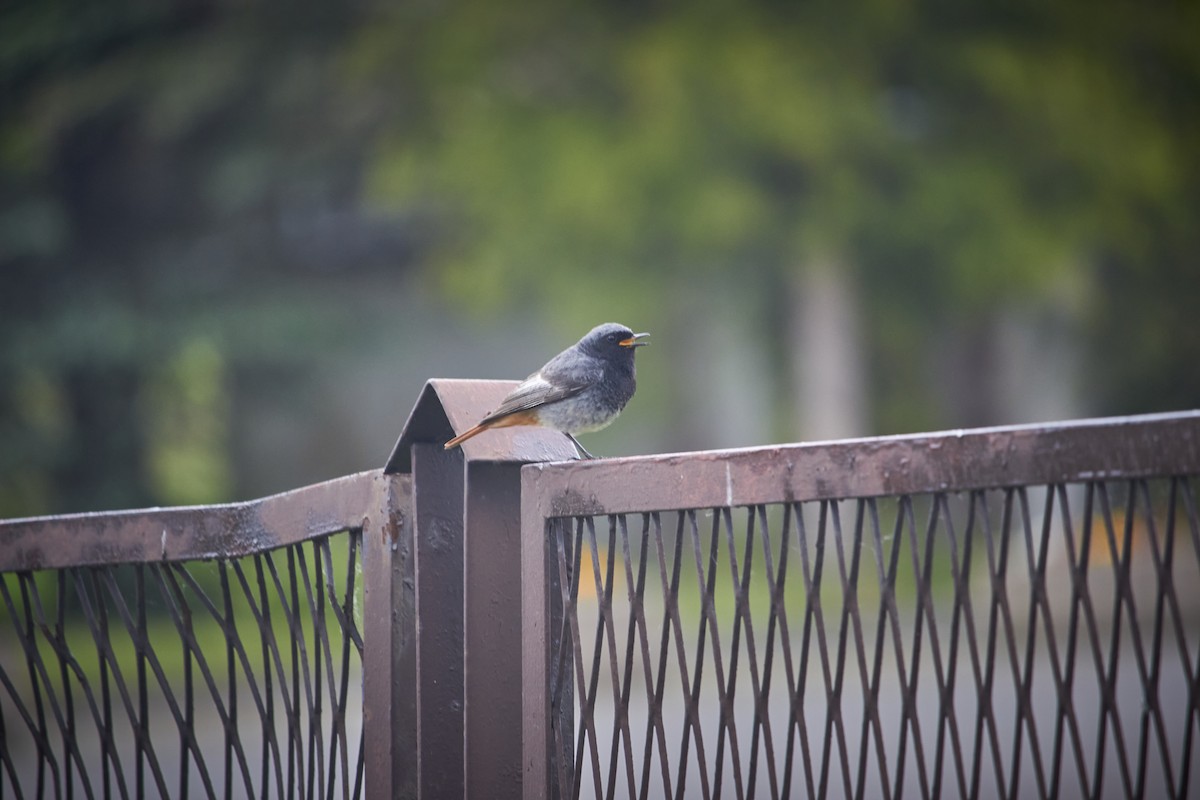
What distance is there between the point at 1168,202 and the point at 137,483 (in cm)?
1203

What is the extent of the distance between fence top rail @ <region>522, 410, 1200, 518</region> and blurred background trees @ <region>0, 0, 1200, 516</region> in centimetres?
1291

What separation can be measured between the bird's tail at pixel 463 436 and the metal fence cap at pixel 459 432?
10 mm

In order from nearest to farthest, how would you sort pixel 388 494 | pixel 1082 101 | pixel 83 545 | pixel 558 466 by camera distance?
Result: pixel 558 466 → pixel 388 494 → pixel 83 545 → pixel 1082 101

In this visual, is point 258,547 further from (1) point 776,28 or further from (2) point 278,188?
(2) point 278,188

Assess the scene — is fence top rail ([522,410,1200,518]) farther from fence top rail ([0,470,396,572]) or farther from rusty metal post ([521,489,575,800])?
fence top rail ([0,470,396,572])

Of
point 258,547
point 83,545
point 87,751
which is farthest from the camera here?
point 87,751

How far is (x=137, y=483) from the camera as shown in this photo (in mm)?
15289

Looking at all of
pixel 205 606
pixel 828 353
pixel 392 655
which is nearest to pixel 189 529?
pixel 205 606

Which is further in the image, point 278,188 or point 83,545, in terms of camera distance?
point 278,188

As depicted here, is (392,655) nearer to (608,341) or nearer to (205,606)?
Result: (205,606)

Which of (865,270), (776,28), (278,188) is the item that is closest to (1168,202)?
(865,270)

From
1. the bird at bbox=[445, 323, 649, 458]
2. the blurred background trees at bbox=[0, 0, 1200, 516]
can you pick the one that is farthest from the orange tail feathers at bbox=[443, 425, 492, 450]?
the blurred background trees at bbox=[0, 0, 1200, 516]

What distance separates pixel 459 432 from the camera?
92.3 inches

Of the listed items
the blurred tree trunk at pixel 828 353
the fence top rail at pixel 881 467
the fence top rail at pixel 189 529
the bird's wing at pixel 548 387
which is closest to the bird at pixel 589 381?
the bird's wing at pixel 548 387
